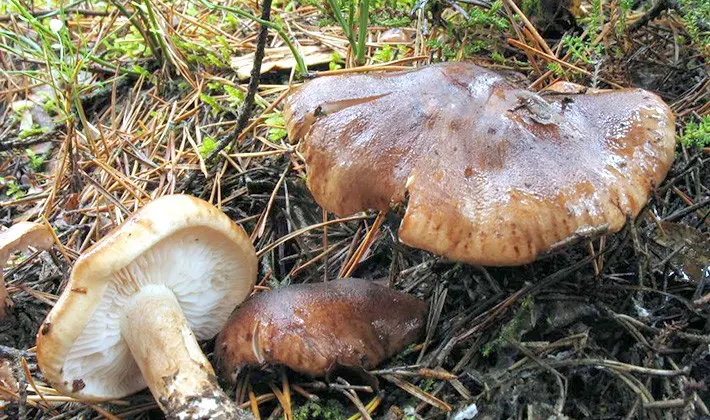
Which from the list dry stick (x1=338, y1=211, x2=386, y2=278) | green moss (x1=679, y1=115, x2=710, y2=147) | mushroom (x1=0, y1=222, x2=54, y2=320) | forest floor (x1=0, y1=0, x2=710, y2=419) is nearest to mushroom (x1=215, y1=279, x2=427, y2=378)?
forest floor (x1=0, y1=0, x2=710, y2=419)

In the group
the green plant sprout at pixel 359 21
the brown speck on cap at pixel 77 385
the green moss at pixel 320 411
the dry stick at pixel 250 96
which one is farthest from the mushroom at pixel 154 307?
the green plant sprout at pixel 359 21

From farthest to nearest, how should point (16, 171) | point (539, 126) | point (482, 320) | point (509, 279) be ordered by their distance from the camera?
point (16, 171), point (509, 279), point (482, 320), point (539, 126)

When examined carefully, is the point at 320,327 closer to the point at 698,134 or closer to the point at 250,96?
the point at 250,96

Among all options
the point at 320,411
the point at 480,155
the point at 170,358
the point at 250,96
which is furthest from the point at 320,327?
the point at 250,96

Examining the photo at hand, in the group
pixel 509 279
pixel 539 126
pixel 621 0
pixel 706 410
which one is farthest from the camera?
pixel 621 0

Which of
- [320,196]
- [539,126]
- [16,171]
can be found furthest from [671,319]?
[16,171]

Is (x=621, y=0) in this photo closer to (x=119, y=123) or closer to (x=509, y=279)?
(x=509, y=279)
